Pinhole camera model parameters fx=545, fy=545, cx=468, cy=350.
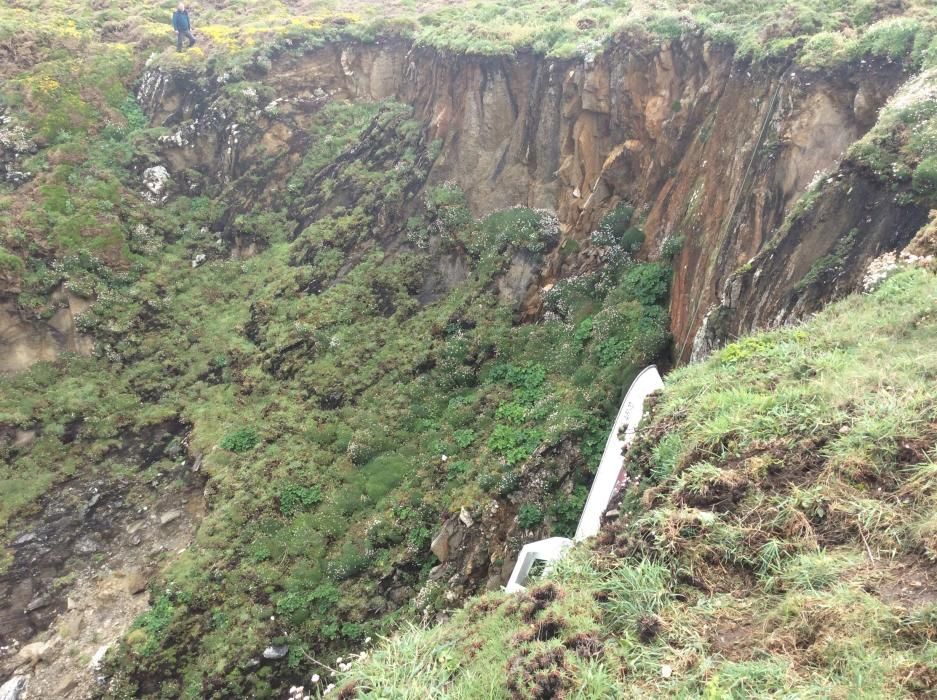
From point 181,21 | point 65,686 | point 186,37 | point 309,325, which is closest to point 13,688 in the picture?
point 65,686

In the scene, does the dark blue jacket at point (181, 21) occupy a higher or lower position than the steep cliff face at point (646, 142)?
higher

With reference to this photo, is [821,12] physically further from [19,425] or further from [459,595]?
[19,425]

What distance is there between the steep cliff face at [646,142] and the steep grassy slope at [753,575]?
8.54ft

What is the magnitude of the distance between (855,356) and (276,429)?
1116 centimetres

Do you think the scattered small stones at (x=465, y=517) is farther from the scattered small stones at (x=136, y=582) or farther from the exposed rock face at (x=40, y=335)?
the exposed rock face at (x=40, y=335)

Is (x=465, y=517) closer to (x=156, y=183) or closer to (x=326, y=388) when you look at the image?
(x=326, y=388)

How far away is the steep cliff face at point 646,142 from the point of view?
759 centimetres

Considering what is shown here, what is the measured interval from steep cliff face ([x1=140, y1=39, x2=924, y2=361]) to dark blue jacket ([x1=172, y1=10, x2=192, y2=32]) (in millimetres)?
2503

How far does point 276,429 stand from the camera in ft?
41.3

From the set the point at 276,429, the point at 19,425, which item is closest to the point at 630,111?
the point at 276,429

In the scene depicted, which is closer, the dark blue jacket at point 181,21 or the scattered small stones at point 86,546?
the scattered small stones at point 86,546

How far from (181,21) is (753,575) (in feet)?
84.0

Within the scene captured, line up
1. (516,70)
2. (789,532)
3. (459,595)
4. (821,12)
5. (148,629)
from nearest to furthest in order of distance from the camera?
(789,532) → (459,595) → (148,629) → (821,12) → (516,70)

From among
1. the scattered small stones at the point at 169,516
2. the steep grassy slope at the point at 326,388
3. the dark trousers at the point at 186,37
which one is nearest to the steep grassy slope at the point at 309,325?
the steep grassy slope at the point at 326,388
